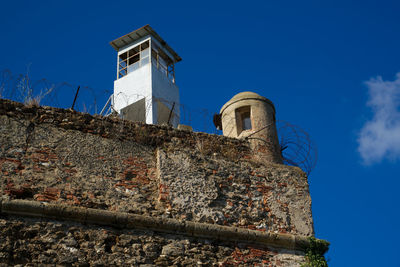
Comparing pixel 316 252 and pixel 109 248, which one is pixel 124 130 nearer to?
pixel 109 248

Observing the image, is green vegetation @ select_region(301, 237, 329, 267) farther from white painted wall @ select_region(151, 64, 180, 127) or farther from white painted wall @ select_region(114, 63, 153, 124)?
white painted wall @ select_region(151, 64, 180, 127)

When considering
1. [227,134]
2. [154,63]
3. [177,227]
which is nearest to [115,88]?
[154,63]

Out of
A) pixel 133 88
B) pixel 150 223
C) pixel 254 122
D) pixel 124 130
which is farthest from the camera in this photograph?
pixel 133 88

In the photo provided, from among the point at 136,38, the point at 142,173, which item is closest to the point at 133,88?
the point at 136,38

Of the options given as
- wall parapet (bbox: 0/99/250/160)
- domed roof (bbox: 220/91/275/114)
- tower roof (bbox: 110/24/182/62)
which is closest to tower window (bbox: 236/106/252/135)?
domed roof (bbox: 220/91/275/114)

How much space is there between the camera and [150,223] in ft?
21.5

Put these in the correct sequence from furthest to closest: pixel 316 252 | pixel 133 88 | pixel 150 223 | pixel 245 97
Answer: pixel 133 88 → pixel 245 97 → pixel 316 252 → pixel 150 223

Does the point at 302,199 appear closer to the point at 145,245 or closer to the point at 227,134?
the point at 227,134

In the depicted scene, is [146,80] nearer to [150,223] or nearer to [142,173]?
[142,173]

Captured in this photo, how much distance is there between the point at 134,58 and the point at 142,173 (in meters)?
7.78

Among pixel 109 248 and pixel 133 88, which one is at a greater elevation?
pixel 133 88

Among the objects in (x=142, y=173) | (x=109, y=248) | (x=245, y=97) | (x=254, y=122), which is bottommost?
(x=109, y=248)

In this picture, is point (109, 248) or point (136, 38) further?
point (136, 38)

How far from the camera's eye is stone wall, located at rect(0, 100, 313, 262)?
662 cm
